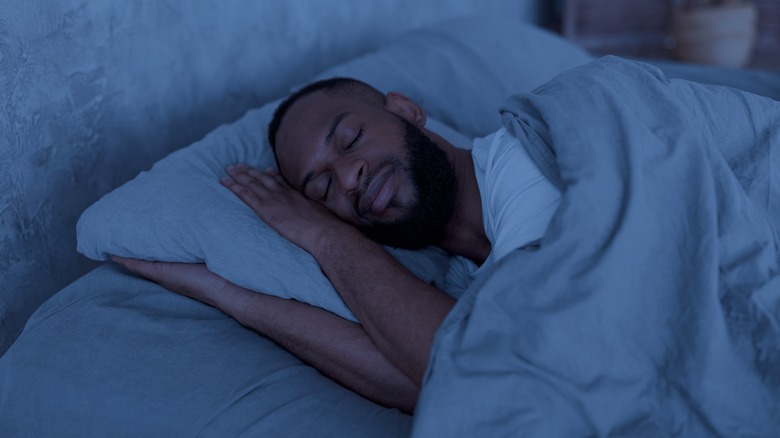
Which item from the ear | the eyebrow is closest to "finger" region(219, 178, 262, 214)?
the eyebrow

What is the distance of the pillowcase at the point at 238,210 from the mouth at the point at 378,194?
8 cm

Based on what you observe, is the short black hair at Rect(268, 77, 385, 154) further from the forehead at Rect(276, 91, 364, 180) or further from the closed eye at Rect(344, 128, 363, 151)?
the closed eye at Rect(344, 128, 363, 151)

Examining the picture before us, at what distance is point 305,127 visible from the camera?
49.0 inches

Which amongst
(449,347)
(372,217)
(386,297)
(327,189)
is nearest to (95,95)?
(327,189)

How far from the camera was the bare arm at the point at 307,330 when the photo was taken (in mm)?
938

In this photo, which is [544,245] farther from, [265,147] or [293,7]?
[293,7]

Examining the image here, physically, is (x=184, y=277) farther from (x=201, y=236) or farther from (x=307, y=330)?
(x=307, y=330)

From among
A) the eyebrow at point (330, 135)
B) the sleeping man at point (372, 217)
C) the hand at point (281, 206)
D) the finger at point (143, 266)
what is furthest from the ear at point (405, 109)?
the finger at point (143, 266)

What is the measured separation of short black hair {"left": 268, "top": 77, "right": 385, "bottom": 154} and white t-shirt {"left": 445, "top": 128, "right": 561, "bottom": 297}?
0.36m

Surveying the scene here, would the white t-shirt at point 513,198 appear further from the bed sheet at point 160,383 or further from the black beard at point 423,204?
the bed sheet at point 160,383

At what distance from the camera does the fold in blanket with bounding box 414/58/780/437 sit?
0.75 meters

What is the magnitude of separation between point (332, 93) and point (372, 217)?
32 cm

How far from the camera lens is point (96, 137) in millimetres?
1221

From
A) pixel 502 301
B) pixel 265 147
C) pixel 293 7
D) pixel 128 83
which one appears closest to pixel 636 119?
pixel 502 301
